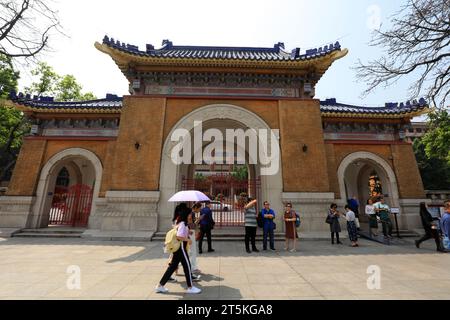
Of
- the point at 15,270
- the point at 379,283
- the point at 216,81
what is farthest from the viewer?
the point at 216,81

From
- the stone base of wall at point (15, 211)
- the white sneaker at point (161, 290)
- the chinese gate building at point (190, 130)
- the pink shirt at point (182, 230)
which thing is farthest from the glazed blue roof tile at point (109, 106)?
the white sneaker at point (161, 290)

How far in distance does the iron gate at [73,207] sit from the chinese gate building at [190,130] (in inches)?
2.1

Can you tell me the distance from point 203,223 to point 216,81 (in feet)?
22.6

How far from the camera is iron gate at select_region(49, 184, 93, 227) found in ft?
37.4

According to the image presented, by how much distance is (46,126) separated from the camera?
1138 centimetres

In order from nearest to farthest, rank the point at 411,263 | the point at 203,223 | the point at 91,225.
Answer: the point at 411,263 → the point at 203,223 → the point at 91,225

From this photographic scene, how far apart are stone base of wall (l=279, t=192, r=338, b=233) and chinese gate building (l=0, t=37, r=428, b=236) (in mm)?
42

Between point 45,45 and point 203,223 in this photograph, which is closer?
point 203,223

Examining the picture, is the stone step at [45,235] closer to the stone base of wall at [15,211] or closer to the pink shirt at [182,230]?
the stone base of wall at [15,211]

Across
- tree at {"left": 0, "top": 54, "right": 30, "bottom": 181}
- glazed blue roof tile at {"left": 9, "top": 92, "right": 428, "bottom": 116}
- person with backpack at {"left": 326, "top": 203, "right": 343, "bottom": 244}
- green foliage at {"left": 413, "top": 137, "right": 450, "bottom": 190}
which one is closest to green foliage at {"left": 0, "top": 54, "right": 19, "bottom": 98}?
tree at {"left": 0, "top": 54, "right": 30, "bottom": 181}
